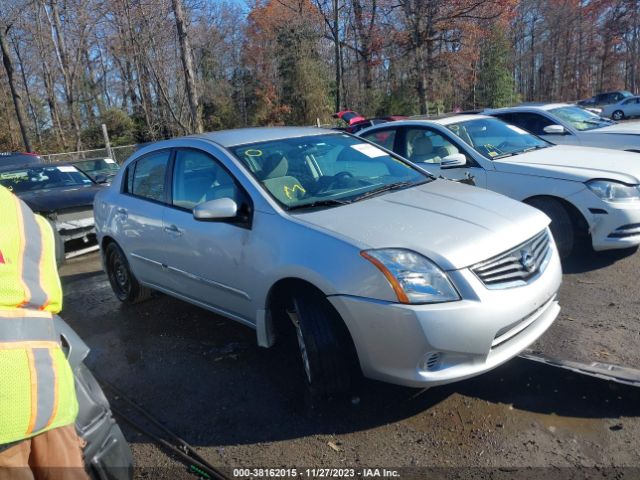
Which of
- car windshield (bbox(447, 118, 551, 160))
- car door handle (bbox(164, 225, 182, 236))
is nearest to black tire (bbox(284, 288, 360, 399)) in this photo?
car door handle (bbox(164, 225, 182, 236))

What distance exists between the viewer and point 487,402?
298 centimetres

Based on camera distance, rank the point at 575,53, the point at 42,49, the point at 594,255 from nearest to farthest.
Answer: the point at 594,255 < the point at 42,49 < the point at 575,53

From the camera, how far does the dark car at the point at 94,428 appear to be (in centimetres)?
166

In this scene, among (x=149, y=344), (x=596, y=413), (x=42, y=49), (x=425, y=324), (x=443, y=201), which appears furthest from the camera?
(x=42, y=49)

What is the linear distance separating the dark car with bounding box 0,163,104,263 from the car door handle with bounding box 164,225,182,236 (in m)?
2.82

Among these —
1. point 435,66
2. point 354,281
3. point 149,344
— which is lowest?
point 149,344

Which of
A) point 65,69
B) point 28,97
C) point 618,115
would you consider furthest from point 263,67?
point 618,115

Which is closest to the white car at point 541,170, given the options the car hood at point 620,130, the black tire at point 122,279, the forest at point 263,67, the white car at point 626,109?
the car hood at point 620,130

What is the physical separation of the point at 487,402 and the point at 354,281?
109 centimetres

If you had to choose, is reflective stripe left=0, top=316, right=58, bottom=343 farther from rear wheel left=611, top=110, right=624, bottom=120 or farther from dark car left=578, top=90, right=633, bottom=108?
dark car left=578, top=90, right=633, bottom=108

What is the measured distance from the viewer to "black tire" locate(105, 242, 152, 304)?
494 centimetres

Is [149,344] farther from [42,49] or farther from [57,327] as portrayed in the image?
[42,49]

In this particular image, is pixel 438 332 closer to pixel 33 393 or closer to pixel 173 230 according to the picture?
pixel 33 393

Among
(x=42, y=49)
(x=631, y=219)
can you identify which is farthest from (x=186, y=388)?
(x=42, y=49)
